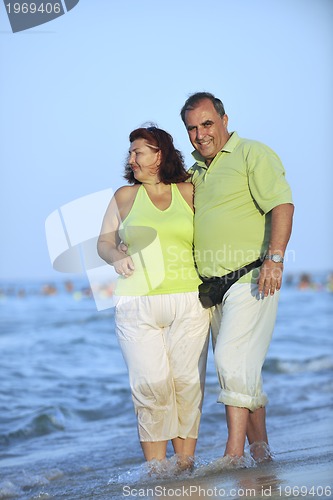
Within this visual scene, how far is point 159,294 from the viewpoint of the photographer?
3.79m

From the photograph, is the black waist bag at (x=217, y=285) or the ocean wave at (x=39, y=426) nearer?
the black waist bag at (x=217, y=285)

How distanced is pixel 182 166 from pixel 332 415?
3.25m

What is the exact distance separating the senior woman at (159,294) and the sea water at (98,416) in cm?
23

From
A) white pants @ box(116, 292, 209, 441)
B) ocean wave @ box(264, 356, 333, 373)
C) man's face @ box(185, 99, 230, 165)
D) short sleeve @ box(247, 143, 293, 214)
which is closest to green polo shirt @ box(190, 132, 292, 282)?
short sleeve @ box(247, 143, 293, 214)

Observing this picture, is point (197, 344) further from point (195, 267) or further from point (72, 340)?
point (72, 340)

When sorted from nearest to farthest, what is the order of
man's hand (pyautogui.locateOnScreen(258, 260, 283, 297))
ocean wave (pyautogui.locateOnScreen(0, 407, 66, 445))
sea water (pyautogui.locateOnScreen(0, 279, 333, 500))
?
man's hand (pyautogui.locateOnScreen(258, 260, 283, 297)), sea water (pyautogui.locateOnScreen(0, 279, 333, 500)), ocean wave (pyautogui.locateOnScreen(0, 407, 66, 445))

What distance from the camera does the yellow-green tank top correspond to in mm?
3766

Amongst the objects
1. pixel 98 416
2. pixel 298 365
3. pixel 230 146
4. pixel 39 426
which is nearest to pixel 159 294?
pixel 230 146

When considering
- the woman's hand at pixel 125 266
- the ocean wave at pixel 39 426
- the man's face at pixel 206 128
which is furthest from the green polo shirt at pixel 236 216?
the ocean wave at pixel 39 426

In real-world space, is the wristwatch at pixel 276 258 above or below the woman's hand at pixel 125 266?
below

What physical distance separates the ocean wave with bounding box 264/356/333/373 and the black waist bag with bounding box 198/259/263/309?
232 inches

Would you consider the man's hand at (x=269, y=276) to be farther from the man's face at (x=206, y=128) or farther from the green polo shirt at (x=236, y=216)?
the man's face at (x=206, y=128)

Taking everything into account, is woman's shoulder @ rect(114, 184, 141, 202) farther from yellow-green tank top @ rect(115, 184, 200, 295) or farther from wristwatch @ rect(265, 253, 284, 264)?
wristwatch @ rect(265, 253, 284, 264)

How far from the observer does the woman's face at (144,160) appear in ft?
12.7
